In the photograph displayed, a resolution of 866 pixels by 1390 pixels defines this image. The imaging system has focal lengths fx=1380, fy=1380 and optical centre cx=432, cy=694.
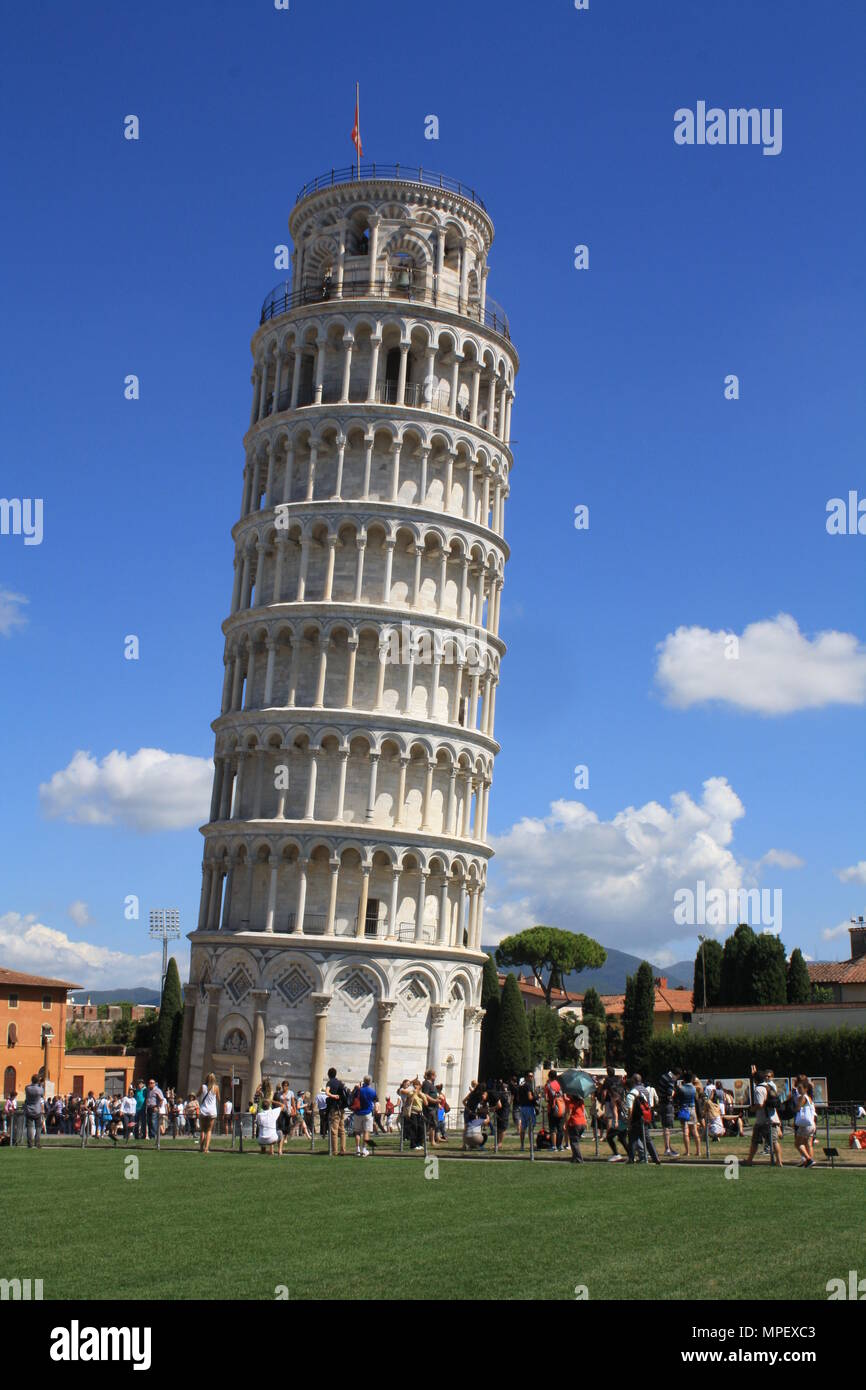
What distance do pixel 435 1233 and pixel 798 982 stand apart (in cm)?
7333

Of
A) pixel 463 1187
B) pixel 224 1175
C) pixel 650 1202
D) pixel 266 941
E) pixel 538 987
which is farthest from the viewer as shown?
pixel 538 987

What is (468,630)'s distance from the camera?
62031mm

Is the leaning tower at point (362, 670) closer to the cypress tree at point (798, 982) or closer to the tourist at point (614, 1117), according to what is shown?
the tourist at point (614, 1117)

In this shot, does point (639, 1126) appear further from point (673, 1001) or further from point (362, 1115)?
point (673, 1001)

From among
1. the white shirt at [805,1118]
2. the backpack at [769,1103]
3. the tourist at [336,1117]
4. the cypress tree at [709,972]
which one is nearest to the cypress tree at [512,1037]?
the cypress tree at [709,972]

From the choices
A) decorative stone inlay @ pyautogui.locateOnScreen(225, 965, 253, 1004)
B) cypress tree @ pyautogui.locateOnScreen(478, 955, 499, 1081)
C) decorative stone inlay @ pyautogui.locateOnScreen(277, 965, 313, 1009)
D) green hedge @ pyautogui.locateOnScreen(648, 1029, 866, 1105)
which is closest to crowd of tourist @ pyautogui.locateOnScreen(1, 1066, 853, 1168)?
decorative stone inlay @ pyautogui.locateOnScreen(277, 965, 313, 1009)

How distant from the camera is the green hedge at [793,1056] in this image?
195ft

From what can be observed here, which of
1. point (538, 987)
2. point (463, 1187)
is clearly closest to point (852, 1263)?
point (463, 1187)

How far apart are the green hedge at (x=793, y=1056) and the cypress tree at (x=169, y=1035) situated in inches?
1180

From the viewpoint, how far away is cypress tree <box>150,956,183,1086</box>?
80750mm

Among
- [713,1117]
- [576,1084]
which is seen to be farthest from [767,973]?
[576,1084]

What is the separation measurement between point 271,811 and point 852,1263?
46200 mm

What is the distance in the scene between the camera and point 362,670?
2377 inches
